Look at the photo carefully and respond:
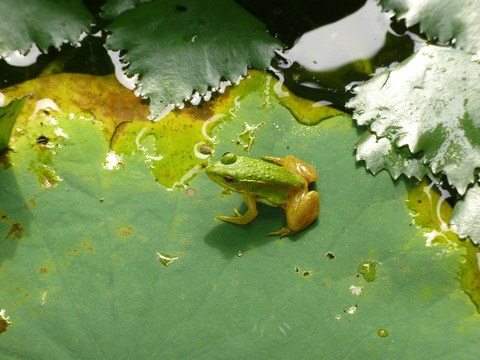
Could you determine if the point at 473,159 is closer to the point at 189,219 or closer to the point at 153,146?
the point at 189,219

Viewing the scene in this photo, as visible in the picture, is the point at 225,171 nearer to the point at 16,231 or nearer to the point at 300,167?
the point at 300,167

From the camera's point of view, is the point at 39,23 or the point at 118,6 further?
the point at 118,6

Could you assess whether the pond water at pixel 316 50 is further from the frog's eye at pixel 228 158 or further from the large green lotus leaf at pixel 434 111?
the frog's eye at pixel 228 158

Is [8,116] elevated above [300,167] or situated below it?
above

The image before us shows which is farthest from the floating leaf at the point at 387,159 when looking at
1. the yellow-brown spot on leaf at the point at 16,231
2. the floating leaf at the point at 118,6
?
the yellow-brown spot on leaf at the point at 16,231

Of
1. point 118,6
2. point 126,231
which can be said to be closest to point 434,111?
point 126,231

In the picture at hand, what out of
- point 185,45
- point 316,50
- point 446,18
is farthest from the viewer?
point 316,50
